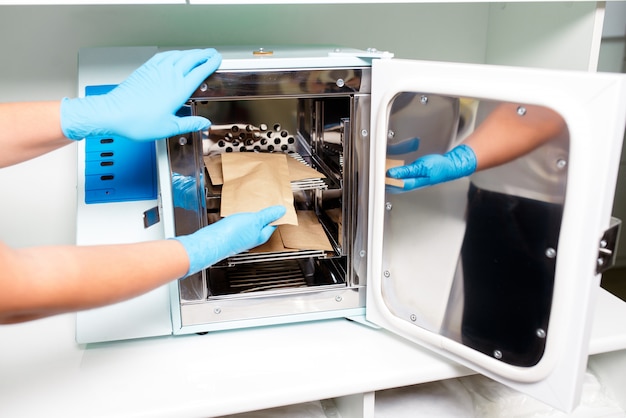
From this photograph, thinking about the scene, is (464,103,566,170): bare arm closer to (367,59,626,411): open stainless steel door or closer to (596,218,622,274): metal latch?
(367,59,626,411): open stainless steel door

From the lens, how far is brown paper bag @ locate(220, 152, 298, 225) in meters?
0.97

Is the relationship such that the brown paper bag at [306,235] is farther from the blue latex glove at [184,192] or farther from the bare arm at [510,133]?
the bare arm at [510,133]

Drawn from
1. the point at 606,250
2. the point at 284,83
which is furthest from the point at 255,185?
the point at 606,250

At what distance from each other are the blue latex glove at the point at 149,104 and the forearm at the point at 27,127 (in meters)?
0.02

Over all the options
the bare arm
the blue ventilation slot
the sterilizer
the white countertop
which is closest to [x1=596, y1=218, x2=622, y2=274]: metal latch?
the sterilizer

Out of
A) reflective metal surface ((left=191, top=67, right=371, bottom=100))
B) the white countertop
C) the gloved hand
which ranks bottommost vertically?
the white countertop

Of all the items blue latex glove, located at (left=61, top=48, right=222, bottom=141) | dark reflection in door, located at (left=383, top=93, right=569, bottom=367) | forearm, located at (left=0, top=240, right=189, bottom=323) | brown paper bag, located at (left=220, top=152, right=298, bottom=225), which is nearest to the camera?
forearm, located at (left=0, top=240, right=189, bottom=323)

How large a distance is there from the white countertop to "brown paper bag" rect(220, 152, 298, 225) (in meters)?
0.24

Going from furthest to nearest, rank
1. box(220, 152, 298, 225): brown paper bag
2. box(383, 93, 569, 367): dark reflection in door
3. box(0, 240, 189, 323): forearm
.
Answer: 1. box(220, 152, 298, 225): brown paper bag
2. box(383, 93, 569, 367): dark reflection in door
3. box(0, 240, 189, 323): forearm

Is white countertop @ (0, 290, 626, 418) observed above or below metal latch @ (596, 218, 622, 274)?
below

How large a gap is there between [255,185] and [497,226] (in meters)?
0.42

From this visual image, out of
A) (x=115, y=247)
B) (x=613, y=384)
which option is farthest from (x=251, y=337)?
(x=613, y=384)

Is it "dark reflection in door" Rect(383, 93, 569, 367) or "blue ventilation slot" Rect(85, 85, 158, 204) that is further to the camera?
"blue ventilation slot" Rect(85, 85, 158, 204)

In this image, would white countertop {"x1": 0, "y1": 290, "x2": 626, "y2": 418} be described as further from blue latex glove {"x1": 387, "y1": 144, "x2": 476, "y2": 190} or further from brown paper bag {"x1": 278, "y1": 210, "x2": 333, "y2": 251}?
blue latex glove {"x1": 387, "y1": 144, "x2": 476, "y2": 190}
